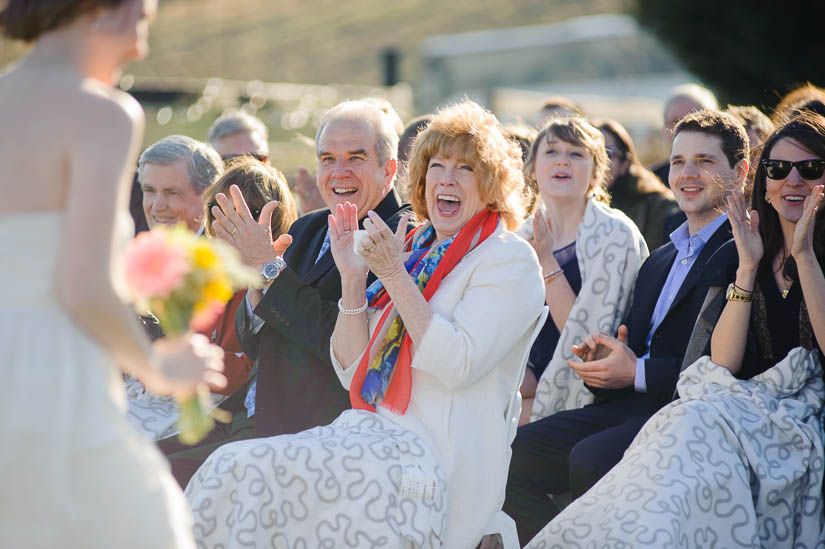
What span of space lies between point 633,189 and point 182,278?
4.30 metres

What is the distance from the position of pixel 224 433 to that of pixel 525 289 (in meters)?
1.65

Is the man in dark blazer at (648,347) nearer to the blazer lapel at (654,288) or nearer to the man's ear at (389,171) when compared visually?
the blazer lapel at (654,288)

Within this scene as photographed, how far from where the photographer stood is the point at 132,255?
2.09 metres

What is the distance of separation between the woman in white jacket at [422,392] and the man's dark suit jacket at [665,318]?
878 mm

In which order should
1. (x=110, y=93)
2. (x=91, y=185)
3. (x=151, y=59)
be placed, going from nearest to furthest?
1. (x=91, y=185)
2. (x=110, y=93)
3. (x=151, y=59)

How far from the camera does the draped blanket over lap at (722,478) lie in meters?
3.44

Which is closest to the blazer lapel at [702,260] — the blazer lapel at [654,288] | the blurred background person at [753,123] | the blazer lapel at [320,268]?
the blazer lapel at [654,288]

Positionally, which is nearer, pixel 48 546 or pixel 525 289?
pixel 48 546

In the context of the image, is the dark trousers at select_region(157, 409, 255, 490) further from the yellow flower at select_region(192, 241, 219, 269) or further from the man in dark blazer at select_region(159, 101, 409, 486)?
the yellow flower at select_region(192, 241, 219, 269)

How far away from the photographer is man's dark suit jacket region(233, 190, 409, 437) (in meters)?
3.88

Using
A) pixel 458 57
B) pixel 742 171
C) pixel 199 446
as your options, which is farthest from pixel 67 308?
pixel 458 57

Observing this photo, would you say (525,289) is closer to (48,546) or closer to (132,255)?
(132,255)

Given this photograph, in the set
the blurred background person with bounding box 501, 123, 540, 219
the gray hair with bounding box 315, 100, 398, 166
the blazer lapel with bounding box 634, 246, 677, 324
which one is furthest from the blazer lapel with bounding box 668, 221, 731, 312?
the gray hair with bounding box 315, 100, 398, 166

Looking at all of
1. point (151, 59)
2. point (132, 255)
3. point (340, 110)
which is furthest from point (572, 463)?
point (151, 59)
